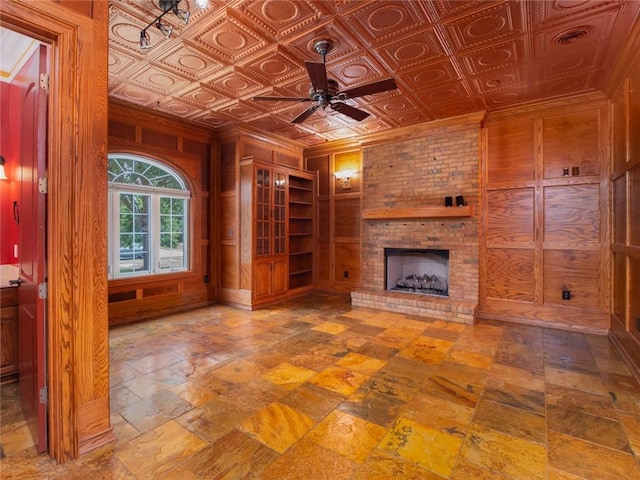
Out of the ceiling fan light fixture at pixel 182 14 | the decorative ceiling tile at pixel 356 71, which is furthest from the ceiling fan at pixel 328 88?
the ceiling fan light fixture at pixel 182 14

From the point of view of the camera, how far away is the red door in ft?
6.21

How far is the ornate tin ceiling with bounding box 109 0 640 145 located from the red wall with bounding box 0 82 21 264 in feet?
3.37

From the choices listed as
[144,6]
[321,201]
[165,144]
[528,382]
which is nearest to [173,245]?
[165,144]

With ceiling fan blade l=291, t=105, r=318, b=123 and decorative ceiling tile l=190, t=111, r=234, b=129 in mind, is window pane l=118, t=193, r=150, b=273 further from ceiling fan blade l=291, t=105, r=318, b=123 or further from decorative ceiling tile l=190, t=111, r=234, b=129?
ceiling fan blade l=291, t=105, r=318, b=123

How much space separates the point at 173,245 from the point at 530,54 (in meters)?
5.56

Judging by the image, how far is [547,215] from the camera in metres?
4.58

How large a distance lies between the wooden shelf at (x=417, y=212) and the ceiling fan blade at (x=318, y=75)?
2.96 m

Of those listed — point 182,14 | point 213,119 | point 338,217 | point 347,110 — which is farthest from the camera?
point 338,217

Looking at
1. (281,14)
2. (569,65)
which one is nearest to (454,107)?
(569,65)

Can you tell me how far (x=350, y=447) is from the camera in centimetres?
205

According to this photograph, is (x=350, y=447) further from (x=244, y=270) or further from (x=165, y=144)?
(x=165, y=144)

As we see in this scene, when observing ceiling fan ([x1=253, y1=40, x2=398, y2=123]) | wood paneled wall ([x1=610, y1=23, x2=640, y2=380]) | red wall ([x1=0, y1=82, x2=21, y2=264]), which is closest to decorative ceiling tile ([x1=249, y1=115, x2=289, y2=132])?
ceiling fan ([x1=253, y1=40, x2=398, y2=123])

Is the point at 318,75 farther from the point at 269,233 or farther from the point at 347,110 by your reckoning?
the point at 269,233

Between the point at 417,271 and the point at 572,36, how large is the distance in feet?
13.3
